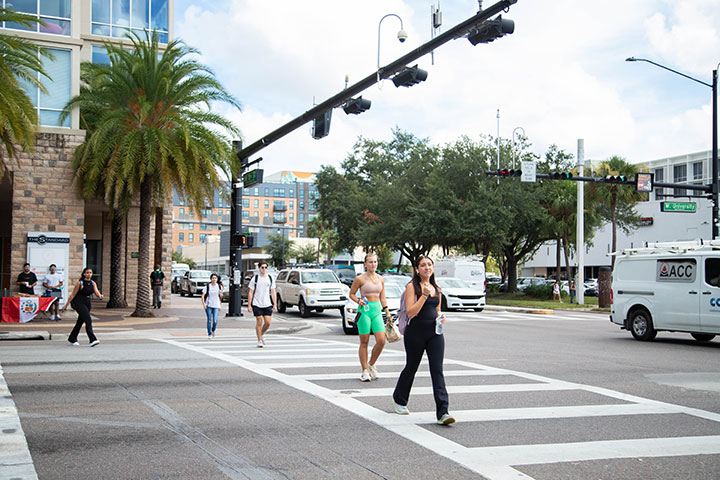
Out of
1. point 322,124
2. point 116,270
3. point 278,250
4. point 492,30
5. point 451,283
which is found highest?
point 492,30

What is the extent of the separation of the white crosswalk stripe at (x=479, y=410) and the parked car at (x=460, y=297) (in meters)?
16.3

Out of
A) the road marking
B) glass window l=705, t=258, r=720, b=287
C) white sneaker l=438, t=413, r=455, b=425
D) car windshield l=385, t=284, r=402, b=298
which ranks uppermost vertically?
glass window l=705, t=258, r=720, b=287

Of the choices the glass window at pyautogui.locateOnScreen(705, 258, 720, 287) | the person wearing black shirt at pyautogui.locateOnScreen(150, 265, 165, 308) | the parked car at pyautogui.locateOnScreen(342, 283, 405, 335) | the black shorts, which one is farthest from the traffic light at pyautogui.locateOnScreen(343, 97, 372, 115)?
the person wearing black shirt at pyautogui.locateOnScreen(150, 265, 165, 308)

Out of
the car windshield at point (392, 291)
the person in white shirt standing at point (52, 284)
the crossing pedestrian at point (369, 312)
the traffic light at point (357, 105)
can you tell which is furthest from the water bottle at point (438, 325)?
the person in white shirt standing at point (52, 284)

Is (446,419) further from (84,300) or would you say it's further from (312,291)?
(312,291)

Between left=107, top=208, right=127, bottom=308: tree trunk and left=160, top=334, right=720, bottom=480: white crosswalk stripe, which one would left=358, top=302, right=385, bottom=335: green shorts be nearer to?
left=160, top=334, right=720, bottom=480: white crosswalk stripe

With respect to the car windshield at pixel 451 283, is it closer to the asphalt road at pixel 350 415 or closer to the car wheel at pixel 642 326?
the car wheel at pixel 642 326

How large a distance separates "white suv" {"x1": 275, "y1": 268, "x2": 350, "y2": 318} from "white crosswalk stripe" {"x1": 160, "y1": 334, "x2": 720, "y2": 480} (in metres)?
11.9

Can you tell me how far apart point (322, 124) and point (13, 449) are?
12.7 metres

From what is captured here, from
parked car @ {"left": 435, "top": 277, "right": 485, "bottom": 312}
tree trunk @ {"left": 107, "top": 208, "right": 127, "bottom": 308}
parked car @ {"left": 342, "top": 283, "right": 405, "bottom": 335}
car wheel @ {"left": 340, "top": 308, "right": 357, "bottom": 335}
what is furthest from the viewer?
parked car @ {"left": 435, "top": 277, "right": 485, "bottom": 312}

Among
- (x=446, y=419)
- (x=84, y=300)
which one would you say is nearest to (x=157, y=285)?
(x=84, y=300)

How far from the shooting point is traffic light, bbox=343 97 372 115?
15.9 metres

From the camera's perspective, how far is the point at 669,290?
1611 centimetres

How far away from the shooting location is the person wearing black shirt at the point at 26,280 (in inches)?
835
